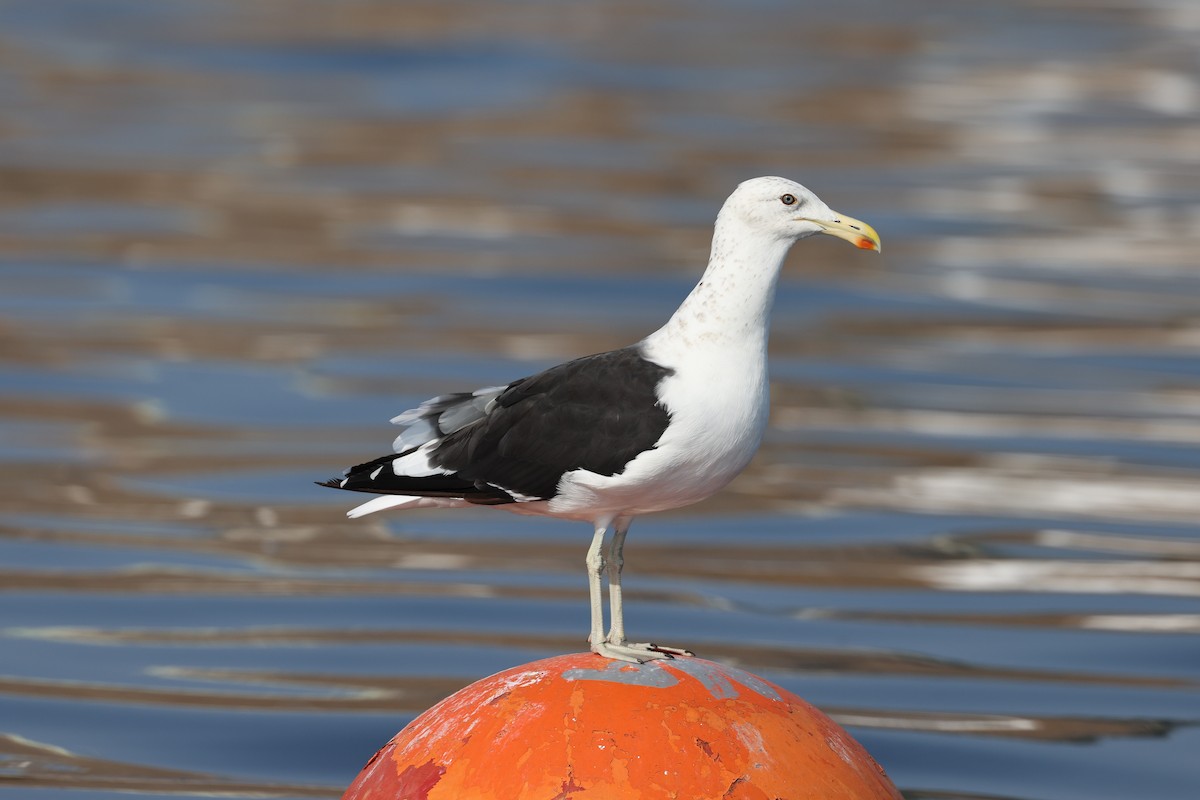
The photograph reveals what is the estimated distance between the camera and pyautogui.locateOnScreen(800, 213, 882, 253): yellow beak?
681 cm

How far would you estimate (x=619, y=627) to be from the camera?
7.00 m

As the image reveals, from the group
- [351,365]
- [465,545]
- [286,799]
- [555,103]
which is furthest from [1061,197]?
[286,799]

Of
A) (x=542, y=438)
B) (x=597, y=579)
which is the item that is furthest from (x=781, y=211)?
(x=597, y=579)

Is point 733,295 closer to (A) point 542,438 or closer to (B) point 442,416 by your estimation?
(A) point 542,438

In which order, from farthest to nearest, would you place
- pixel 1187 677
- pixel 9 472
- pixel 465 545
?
pixel 9 472, pixel 465 545, pixel 1187 677

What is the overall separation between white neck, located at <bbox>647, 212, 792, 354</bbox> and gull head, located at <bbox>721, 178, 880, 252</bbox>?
0.03 meters

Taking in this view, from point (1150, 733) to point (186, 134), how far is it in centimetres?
2503

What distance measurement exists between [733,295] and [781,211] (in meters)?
0.32

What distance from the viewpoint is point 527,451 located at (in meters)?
6.91

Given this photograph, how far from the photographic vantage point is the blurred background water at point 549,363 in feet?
40.1

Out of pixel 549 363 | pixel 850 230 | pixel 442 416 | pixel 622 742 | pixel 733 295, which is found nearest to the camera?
pixel 622 742

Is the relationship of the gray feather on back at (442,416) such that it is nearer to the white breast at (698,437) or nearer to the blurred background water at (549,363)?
the white breast at (698,437)

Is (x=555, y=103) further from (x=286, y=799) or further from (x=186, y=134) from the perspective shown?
(x=286, y=799)

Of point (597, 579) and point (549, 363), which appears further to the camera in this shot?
point (549, 363)
